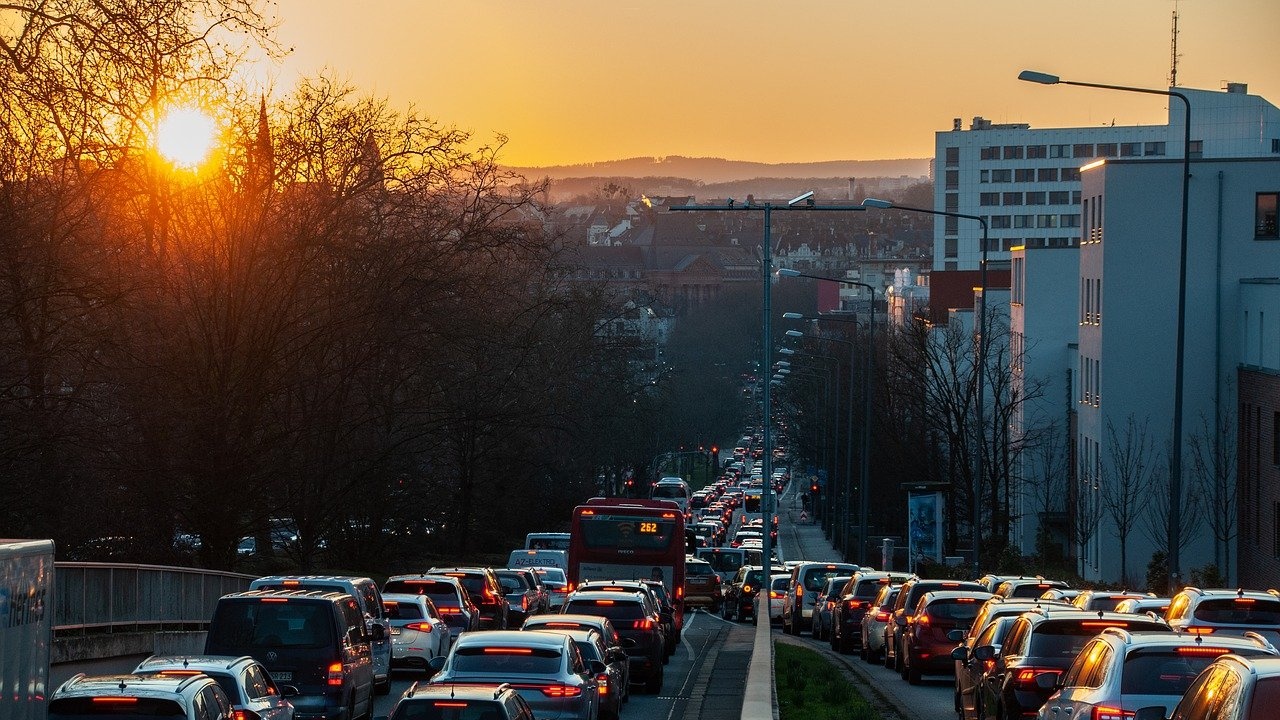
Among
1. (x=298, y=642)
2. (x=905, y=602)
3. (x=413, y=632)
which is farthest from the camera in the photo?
(x=905, y=602)

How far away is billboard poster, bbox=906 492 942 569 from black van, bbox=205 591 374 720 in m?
Answer: 32.2

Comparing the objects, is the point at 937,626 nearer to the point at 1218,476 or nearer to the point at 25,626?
the point at 25,626

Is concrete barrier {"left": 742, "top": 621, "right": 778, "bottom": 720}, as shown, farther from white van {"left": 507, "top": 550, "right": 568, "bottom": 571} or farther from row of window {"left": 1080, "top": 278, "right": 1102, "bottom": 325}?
row of window {"left": 1080, "top": 278, "right": 1102, "bottom": 325}

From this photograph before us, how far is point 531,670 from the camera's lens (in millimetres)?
18750

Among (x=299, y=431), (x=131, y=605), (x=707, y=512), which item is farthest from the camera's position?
(x=707, y=512)

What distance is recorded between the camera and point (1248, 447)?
188 ft

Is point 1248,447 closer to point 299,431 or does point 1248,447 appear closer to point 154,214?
point 299,431

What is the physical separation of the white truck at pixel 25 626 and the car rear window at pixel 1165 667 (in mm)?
7802

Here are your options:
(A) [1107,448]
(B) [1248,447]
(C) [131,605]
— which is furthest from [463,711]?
(A) [1107,448]

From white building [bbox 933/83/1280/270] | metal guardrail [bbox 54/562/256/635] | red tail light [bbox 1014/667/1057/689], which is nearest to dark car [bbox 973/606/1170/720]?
red tail light [bbox 1014/667/1057/689]

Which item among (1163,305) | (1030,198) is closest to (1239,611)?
(1163,305)

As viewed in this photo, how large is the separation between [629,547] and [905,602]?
44.7 ft

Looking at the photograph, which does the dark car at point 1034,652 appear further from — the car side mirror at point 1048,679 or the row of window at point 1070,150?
the row of window at point 1070,150

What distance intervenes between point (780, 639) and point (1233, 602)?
21.8 m
